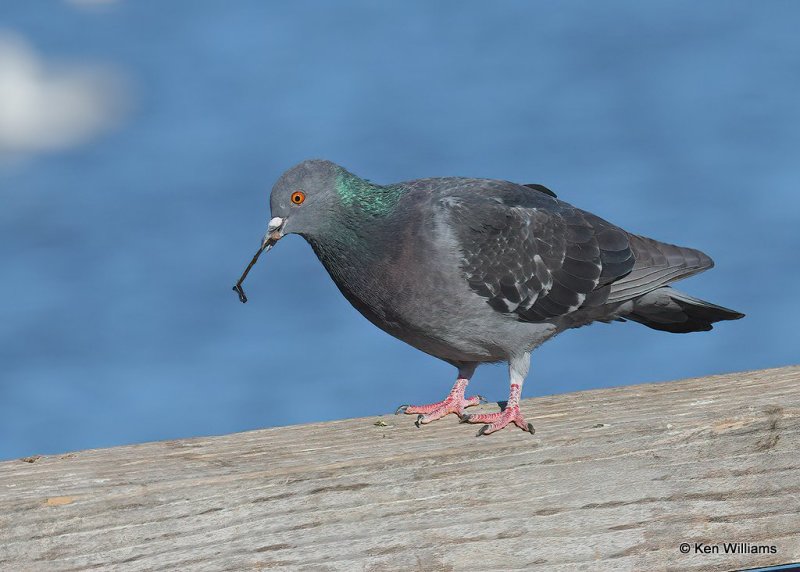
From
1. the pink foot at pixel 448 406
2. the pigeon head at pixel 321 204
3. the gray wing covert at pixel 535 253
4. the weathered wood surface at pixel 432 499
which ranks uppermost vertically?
the pigeon head at pixel 321 204

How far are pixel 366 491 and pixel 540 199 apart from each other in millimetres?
3959

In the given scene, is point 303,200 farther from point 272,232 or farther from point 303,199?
point 272,232

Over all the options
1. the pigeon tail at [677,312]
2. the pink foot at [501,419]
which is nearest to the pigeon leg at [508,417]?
the pink foot at [501,419]

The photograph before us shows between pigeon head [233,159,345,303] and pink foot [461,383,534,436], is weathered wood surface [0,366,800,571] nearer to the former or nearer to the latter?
pink foot [461,383,534,436]

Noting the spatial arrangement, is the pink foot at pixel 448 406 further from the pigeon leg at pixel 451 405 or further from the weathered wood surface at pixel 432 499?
the weathered wood surface at pixel 432 499

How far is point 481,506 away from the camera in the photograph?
12.8ft

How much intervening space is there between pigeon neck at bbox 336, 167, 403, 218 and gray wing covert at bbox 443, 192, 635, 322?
1.26 ft

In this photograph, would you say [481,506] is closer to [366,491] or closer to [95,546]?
[366,491]

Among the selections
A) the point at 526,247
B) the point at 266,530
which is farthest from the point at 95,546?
the point at 526,247

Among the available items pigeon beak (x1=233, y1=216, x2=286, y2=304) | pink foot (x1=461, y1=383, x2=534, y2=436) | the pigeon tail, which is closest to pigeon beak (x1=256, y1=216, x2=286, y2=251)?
pigeon beak (x1=233, y1=216, x2=286, y2=304)

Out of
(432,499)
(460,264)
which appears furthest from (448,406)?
(432,499)

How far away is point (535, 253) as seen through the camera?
711 centimetres

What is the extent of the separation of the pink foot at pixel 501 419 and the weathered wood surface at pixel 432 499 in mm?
75

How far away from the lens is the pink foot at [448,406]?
5.39 m
